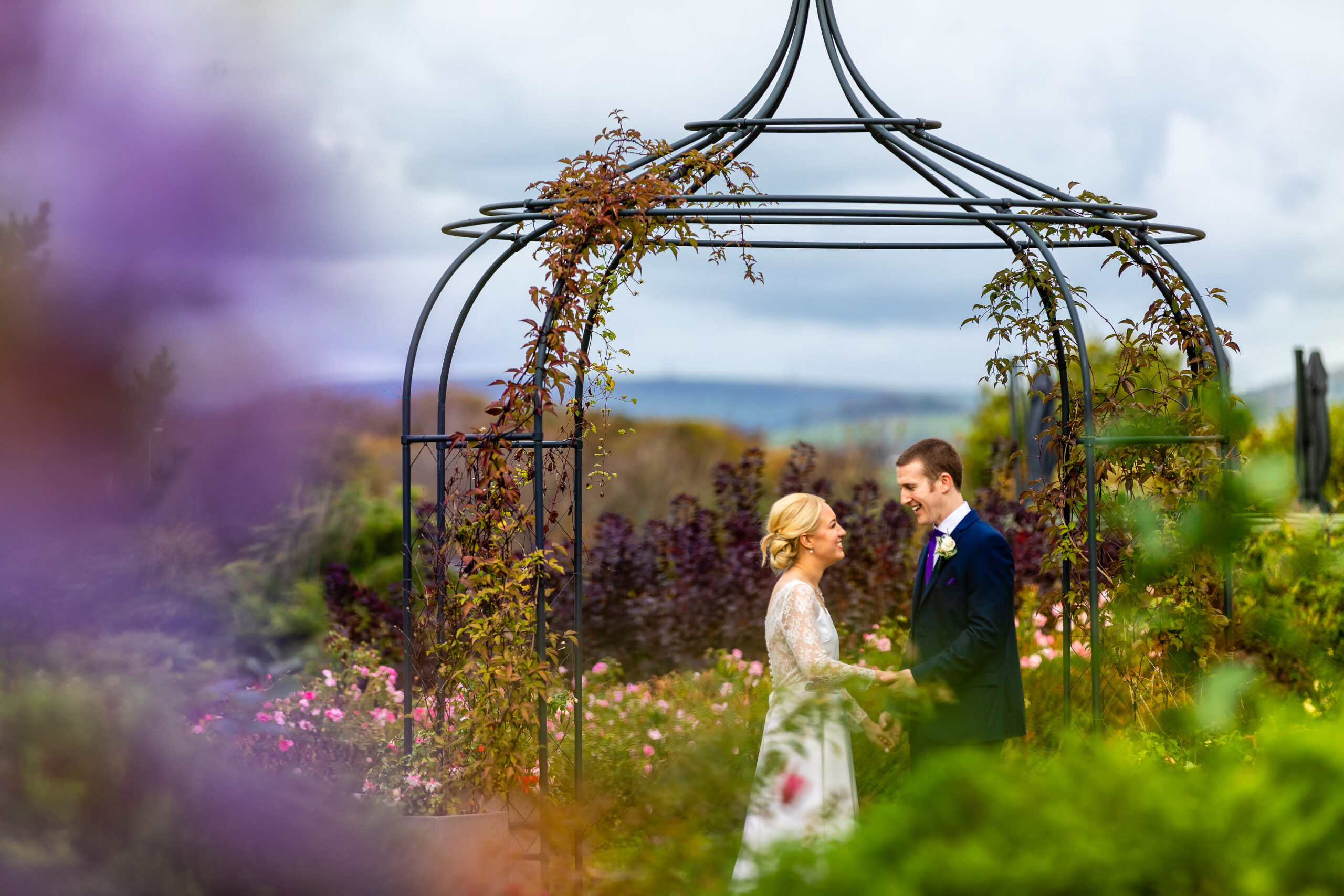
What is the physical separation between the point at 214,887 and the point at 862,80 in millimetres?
3664

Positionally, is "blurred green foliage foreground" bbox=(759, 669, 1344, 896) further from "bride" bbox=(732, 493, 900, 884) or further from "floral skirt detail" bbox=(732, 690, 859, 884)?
"bride" bbox=(732, 493, 900, 884)

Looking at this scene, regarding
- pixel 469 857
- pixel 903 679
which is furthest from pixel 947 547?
pixel 469 857


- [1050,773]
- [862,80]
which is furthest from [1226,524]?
[862,80]

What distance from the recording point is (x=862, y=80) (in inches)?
165

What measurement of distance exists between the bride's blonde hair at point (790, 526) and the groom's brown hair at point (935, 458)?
303 mm

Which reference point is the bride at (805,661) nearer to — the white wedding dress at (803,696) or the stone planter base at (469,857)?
the white wedding dress at (803,696)

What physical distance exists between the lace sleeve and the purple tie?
0.35 metres

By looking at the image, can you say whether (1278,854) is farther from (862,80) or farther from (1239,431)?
(862,80)

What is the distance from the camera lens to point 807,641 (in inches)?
137

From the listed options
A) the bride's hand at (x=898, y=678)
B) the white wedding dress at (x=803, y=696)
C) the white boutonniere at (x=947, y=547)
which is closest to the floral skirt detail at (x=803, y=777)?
the white wedding dress at (x=803, y=696)

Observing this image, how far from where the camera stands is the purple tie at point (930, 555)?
3.61 metres

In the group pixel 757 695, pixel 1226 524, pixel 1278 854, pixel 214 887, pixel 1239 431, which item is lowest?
pixel 757 695

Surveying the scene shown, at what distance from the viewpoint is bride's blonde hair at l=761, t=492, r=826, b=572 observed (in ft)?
11.7

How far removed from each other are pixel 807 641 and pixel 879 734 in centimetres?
35
